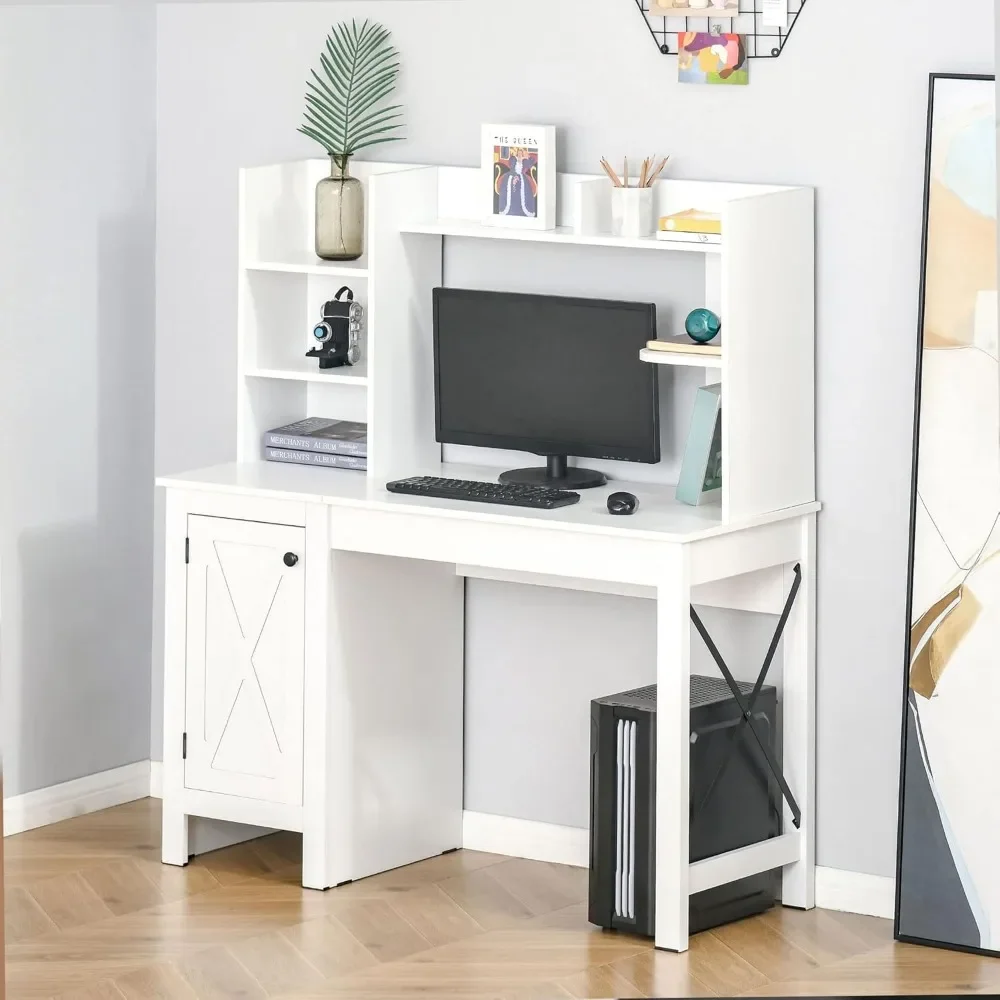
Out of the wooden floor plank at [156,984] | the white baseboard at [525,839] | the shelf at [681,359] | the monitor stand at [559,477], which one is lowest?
the wooden floor plank at [156,984]

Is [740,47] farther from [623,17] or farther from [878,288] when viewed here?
[878,288]

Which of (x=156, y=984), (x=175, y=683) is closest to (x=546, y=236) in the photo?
(x=175, y=683)

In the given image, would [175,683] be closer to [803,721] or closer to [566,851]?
[566,851]

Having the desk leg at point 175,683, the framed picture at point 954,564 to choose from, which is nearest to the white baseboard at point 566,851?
the framed picture at point 954,564

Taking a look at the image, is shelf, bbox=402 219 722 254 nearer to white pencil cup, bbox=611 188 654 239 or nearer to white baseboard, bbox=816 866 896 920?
white pencil cup, bbox=611 188 654 239

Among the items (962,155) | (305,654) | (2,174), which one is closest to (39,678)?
(305,654)

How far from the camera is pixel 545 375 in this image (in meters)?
3.82

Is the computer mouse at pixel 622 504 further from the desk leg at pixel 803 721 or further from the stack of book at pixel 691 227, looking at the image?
the stack of book at pixel 691 227

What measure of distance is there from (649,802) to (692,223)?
3.92 ft

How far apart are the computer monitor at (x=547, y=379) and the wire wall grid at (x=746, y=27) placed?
1.92 ft

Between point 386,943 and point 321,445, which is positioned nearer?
point 386,943

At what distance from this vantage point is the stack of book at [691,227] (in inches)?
139

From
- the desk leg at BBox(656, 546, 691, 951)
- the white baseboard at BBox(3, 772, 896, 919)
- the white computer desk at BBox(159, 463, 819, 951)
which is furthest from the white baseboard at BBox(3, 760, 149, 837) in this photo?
the desk leg at BBox(656, 546, 691, 951)

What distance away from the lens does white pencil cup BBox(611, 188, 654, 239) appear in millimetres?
3656
